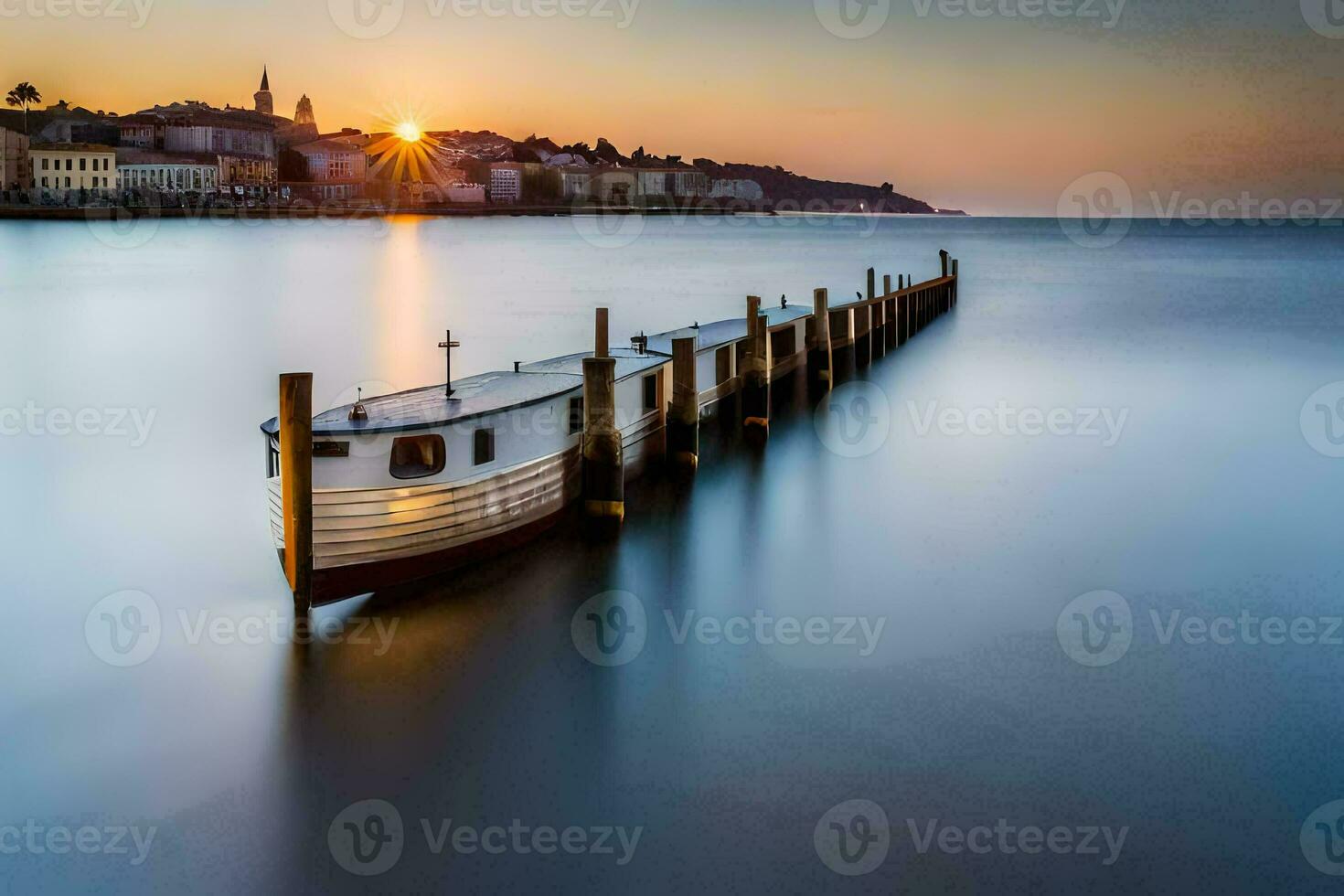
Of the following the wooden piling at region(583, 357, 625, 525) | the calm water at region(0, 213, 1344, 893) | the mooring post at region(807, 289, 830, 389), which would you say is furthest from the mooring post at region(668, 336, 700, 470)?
the mooring post at region(807, 289, 830, 389)

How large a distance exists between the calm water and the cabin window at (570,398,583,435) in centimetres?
126

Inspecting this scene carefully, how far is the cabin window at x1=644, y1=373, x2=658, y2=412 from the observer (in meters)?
16.8

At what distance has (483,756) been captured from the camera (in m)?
9.24

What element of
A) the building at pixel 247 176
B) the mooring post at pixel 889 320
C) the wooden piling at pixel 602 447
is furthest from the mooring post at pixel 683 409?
the building at pixel 247 176

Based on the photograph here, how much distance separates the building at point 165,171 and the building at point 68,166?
3.44m

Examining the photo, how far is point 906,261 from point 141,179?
11376cm

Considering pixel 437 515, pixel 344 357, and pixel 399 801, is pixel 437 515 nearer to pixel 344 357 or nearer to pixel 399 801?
pixel 399 801

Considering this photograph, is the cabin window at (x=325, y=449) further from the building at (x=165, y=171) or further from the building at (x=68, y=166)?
the building at (x=165, y=171)

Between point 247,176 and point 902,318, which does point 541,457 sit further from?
point 247,176

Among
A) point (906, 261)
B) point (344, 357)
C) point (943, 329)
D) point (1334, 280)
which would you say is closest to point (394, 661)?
point (344, 357)

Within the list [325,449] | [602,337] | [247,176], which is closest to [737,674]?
[325,449]

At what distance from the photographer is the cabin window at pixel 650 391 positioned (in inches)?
663

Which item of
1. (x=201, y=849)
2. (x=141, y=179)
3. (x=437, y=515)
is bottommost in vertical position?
(x=201, y=849)

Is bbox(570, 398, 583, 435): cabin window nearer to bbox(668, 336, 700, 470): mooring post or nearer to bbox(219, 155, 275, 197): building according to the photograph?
bbox(668, 336, 700, 470): mooring post
